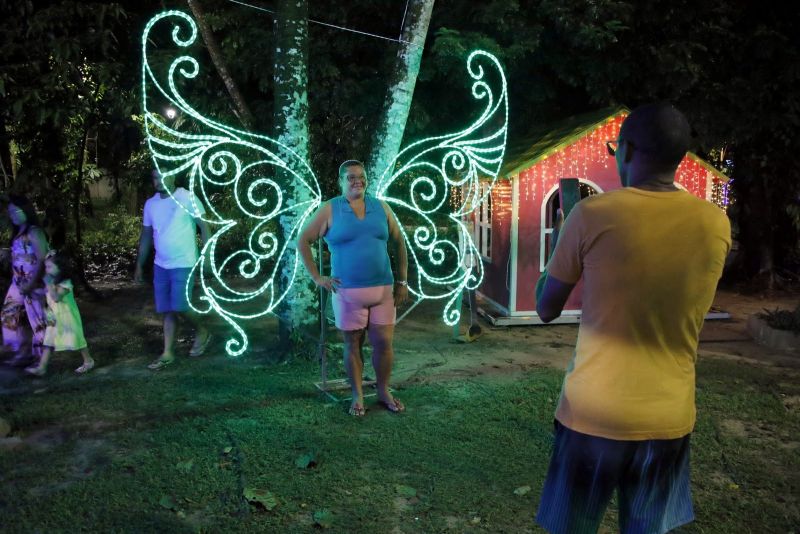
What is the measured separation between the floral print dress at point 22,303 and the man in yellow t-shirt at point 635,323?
5997 millimetres

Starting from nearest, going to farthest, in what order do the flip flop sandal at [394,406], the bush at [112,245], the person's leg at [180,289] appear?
the flip flop sandal at [394,406], the person's leg at [180,289], the bush at [112,245]

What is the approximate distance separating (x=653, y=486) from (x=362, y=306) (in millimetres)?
3238

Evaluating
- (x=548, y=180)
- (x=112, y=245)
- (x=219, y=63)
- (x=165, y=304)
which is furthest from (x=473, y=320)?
(x=112, y=245)

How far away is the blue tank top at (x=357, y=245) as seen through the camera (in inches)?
200

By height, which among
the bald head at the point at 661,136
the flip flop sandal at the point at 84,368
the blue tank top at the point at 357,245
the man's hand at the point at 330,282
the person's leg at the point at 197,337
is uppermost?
the bald head at the point at 661,136

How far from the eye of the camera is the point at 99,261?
15375 millimetres

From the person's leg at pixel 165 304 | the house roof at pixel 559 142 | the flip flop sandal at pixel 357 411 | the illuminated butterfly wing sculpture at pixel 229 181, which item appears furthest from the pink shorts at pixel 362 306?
the house roof at pixel 559 142

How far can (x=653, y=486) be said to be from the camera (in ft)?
7.18

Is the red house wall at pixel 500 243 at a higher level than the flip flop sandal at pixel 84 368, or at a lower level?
higher

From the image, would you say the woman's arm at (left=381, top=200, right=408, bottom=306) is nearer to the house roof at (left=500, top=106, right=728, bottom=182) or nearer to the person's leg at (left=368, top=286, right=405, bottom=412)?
the person's leg at (left=368, top=286, right=405, bottom=412)

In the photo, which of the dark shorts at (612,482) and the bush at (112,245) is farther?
the bush at (112,245)

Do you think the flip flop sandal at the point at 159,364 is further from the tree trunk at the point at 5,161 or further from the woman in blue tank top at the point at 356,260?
the tree trunk at the point at 5,161

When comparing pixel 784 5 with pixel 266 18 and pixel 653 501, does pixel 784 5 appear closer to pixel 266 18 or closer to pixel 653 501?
pixel 266 18

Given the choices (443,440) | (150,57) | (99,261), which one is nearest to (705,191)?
(443,440)
